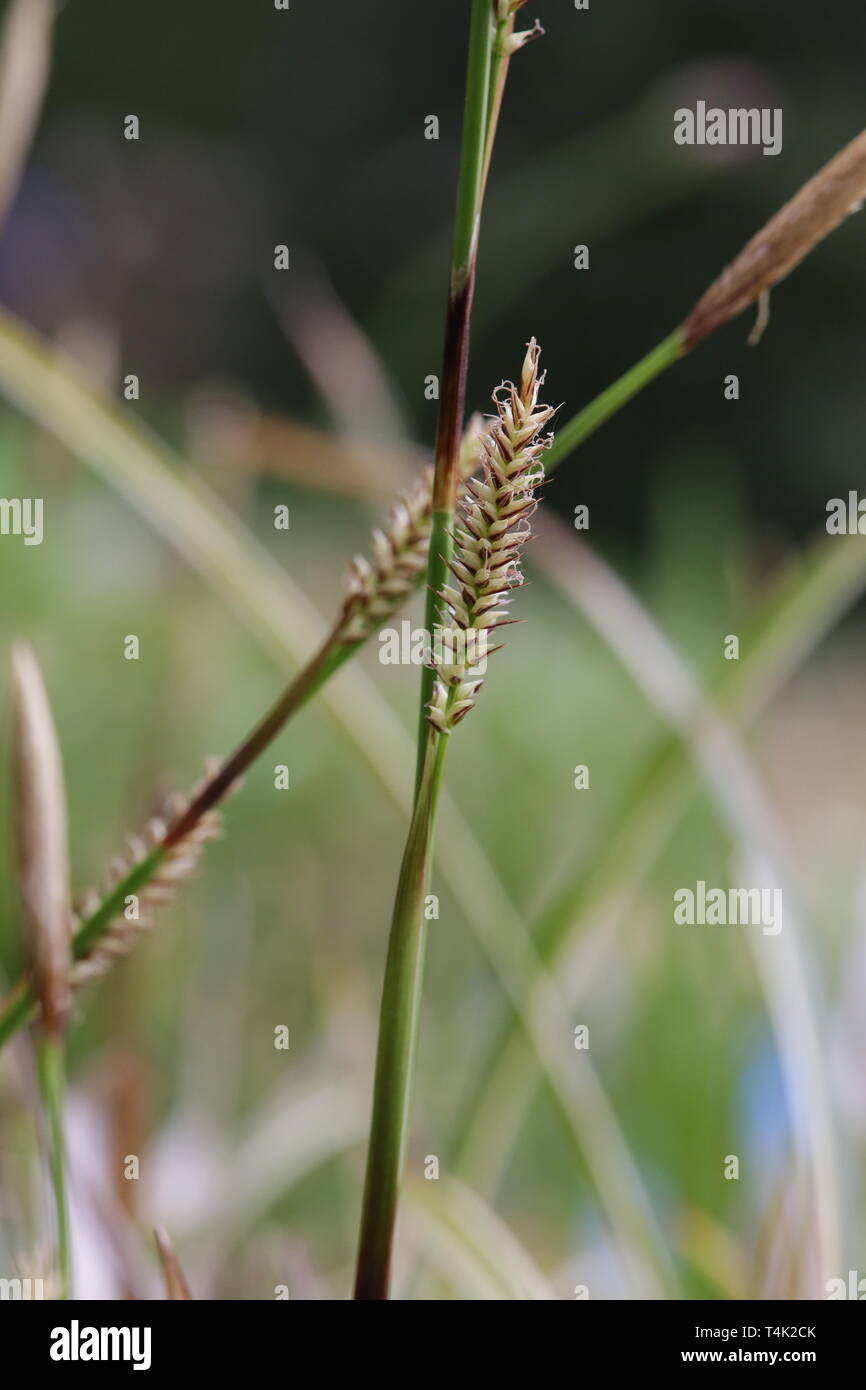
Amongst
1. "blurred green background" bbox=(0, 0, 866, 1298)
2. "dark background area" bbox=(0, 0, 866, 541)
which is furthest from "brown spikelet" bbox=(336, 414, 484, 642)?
"dark background area" bbox=(0, 0, 866, 541)

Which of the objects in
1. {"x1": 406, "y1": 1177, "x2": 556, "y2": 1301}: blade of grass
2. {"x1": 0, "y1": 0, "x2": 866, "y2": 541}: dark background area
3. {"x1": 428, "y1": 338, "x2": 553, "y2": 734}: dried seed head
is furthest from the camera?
{"x1": 0, "y1": 0, "x2": 866, "y2": 541}: dark background area

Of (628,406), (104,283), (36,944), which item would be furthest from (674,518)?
(628,406)

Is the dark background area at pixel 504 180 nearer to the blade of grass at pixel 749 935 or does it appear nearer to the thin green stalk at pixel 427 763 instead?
the blade of grass at pixel 749 935

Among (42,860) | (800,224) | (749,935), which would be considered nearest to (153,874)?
(42,860)

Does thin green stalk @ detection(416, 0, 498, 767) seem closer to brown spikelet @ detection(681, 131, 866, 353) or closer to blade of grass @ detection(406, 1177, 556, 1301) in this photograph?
brown spikelet @ detection(681, 131, 866, 353)

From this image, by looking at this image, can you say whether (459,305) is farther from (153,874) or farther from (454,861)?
(454,861)

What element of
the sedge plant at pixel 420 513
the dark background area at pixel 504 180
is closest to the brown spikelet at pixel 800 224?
the sedge plant at pixel 420 513

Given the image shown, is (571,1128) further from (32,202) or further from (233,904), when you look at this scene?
(32,202)
